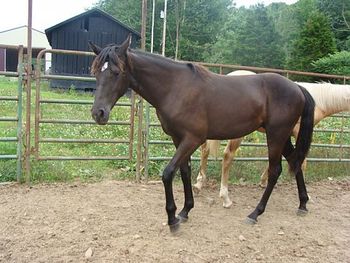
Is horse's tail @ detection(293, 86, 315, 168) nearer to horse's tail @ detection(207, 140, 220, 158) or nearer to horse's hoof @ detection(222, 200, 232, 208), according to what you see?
horse's hoof @ detection(222, 200, 232, 208)

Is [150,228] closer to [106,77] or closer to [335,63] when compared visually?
[106,77]

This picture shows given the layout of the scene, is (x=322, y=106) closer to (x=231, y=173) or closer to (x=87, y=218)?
(x=231, y=173)

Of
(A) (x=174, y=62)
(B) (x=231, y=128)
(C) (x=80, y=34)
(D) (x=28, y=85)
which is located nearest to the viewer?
(A) (x=174, y=62)

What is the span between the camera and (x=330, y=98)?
571 cm

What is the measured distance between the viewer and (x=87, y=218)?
4.03 meters

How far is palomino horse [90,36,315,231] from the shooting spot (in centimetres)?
345

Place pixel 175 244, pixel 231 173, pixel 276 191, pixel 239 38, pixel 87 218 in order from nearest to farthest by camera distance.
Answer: pixel 175 244 < pixel 87 218 < pixel 276 191 < pixel 231 173 < pixel 239 38

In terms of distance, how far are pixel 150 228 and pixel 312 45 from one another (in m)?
22.1

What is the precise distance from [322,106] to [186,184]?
8.95ft

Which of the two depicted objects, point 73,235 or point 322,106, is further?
point 322,106

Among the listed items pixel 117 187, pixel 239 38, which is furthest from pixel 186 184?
pixel 239 38

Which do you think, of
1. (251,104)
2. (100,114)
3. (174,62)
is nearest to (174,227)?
(100,114)

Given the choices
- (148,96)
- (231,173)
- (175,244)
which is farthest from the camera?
(231,173)

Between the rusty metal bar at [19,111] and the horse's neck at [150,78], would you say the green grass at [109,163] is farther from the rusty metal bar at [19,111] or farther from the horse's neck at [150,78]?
the horse's neck at [150,78]
